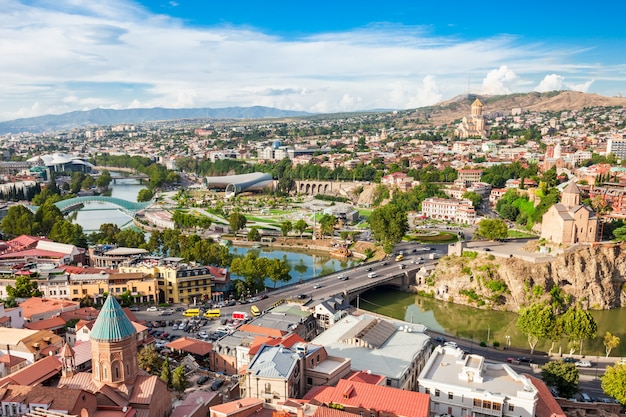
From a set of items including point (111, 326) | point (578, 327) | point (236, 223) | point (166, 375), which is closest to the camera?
point (111, 326)

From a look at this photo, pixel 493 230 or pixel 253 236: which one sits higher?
pixel 493 230

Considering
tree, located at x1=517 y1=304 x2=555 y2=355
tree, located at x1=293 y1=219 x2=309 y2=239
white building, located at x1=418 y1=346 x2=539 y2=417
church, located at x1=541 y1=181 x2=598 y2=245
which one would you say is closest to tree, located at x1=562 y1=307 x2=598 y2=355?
tree, located at x1=517 y1=304 x2=555 y2=355

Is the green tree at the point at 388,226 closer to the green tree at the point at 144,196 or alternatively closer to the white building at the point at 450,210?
the white building at the point at 450,210

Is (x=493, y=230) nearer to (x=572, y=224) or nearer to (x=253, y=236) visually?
(x=572, y=224)

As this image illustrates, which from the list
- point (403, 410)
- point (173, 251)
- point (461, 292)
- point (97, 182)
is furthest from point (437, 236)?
point (97, 182)

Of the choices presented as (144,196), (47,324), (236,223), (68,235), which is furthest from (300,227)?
(144,196)

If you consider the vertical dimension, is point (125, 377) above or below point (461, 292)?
above

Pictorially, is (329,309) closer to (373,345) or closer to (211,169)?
(373,345)

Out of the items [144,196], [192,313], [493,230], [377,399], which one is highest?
[493,230]
